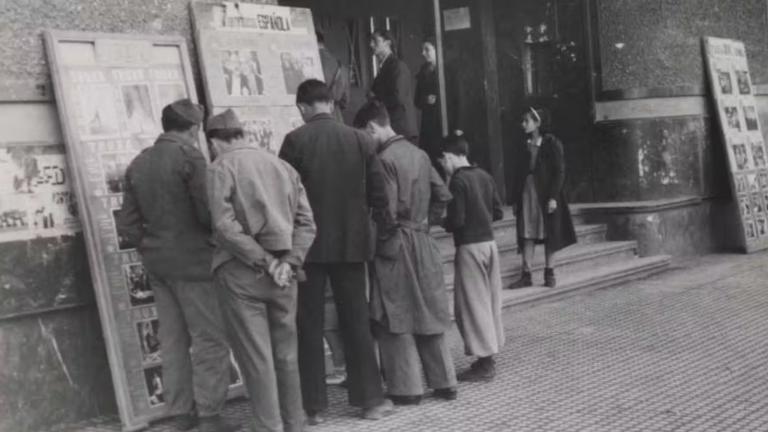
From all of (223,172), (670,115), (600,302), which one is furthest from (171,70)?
(670,115)

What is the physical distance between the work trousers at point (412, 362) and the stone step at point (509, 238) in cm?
273

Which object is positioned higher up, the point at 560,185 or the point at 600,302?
the point at 560,185

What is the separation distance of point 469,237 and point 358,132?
1218 millimetres

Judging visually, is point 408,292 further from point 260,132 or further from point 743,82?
point 743,82

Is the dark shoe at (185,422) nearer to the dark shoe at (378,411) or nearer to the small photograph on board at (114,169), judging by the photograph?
the dark shoe at (378,411)

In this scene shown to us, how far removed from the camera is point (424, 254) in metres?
6.66

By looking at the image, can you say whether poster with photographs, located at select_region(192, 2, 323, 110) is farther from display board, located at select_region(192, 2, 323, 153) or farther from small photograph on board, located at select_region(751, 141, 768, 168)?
small photograph on board, located at select_region(751, 141, 768, 168)

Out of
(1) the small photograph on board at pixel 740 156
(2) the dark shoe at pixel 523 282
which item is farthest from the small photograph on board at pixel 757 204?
(2) the dark shoe at pixel 523 282

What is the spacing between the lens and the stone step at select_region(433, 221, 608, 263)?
33.0 feet

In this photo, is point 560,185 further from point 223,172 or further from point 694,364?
point 223,172

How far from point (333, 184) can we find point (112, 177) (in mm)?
1332

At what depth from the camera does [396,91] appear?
368 inches

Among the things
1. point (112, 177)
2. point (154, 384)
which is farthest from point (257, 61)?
point (154, 384)

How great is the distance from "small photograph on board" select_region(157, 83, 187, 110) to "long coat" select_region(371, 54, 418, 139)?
9.12ft
